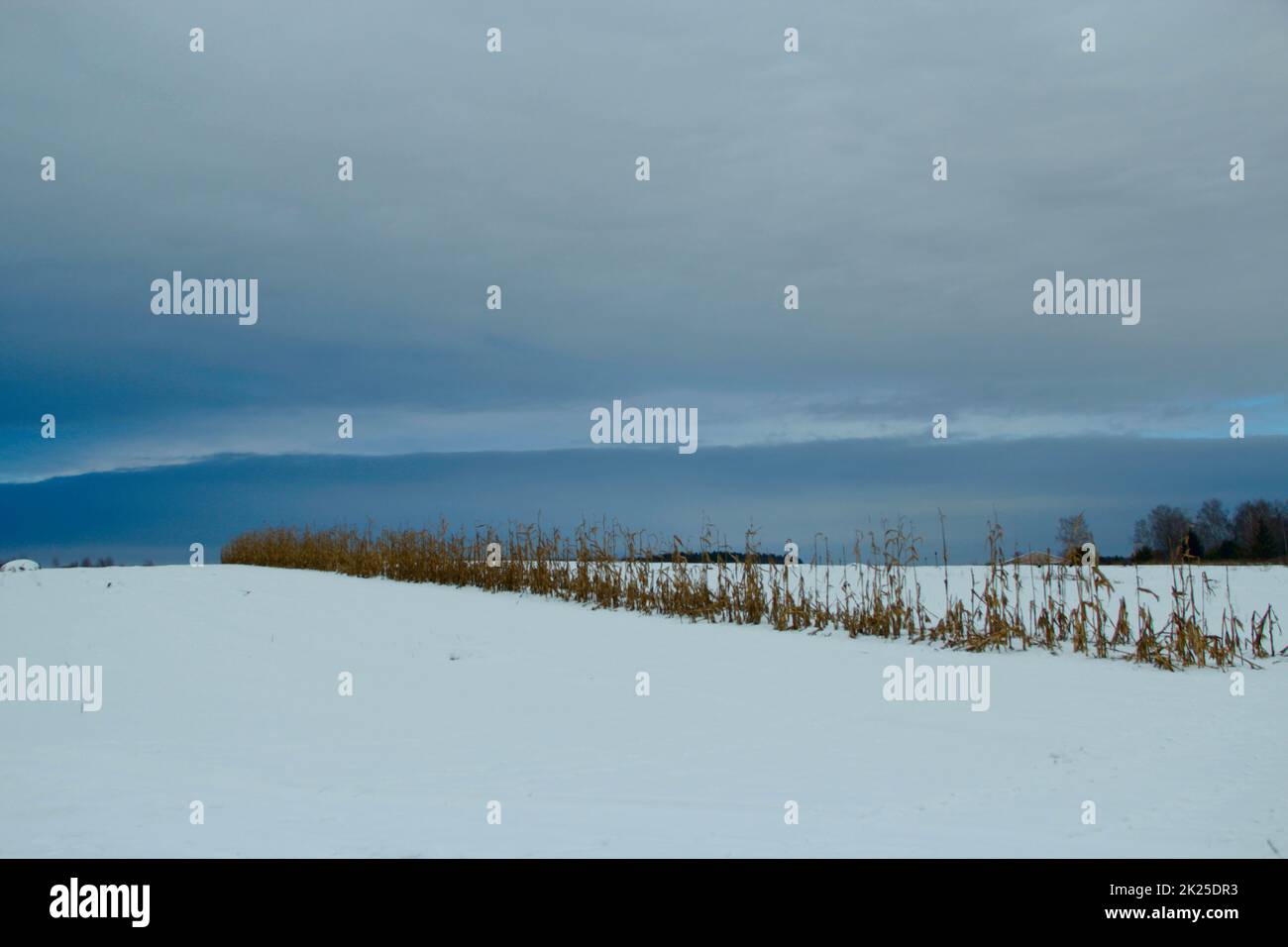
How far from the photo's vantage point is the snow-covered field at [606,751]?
360cm

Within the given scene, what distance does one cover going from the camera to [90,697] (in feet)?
20.2

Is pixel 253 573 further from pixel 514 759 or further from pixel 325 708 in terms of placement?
pixel 514 759

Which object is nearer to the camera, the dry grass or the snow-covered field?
the snow-covered field

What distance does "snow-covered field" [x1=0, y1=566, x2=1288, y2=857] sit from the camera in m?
3.60

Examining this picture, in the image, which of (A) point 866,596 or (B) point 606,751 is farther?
(A) point 866,596

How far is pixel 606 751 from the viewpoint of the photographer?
496 centimetres

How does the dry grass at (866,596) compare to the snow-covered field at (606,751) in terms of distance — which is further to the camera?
the dry grass at (866,596)

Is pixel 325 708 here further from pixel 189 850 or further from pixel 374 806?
pixel 189 850
